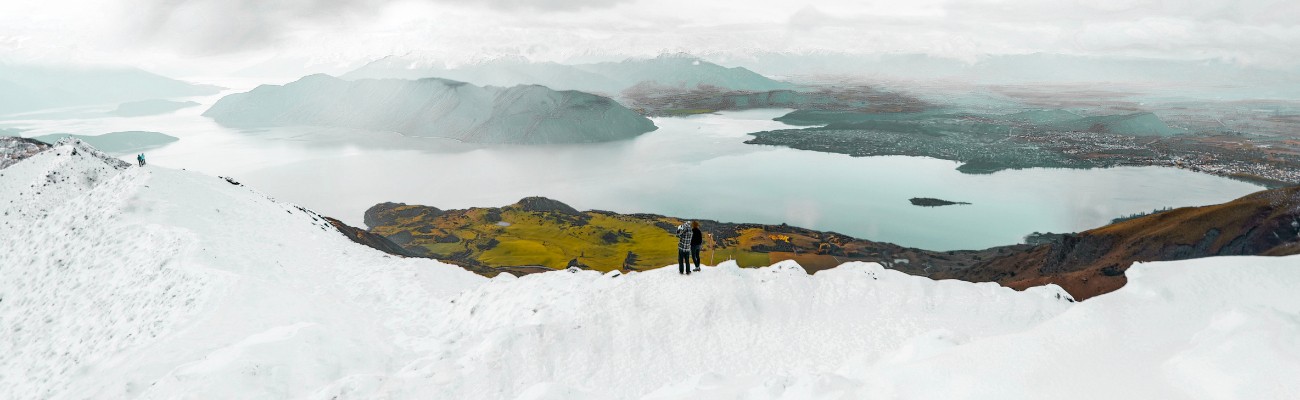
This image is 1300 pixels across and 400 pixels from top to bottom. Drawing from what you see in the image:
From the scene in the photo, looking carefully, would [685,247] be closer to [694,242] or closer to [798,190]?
[694,242]

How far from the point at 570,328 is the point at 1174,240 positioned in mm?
70439

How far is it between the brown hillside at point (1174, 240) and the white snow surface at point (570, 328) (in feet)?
132

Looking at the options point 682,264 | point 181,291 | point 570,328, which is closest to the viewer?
point 570,328

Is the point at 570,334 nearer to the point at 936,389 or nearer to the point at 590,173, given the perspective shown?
the point at 936,389

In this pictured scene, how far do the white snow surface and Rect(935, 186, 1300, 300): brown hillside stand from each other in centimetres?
4020

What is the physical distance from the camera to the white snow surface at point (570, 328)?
8.12 m

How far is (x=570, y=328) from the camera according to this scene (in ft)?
39.6

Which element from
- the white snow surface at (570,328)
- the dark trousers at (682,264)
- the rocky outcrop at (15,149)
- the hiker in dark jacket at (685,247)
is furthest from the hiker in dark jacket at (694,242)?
the rocky outcrop at (15,149)

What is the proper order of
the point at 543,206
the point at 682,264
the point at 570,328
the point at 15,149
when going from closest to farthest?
the point at 570,328 < the point at 682,264 < the point at 15,149 < the point at 543,206

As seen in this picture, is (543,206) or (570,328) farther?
(543,206)

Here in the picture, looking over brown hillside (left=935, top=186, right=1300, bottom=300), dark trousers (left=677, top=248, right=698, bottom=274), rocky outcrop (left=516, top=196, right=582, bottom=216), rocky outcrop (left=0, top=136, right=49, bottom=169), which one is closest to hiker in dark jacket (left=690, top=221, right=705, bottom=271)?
dark trousers (left=677, top=248, right=698, bottom=274)

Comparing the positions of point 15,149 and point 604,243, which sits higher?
point 15,149

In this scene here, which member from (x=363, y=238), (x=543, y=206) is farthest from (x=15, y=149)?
(x=543, y=206)

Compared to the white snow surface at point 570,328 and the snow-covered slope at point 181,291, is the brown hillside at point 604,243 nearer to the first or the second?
the snow-covered slope at point 181,291
